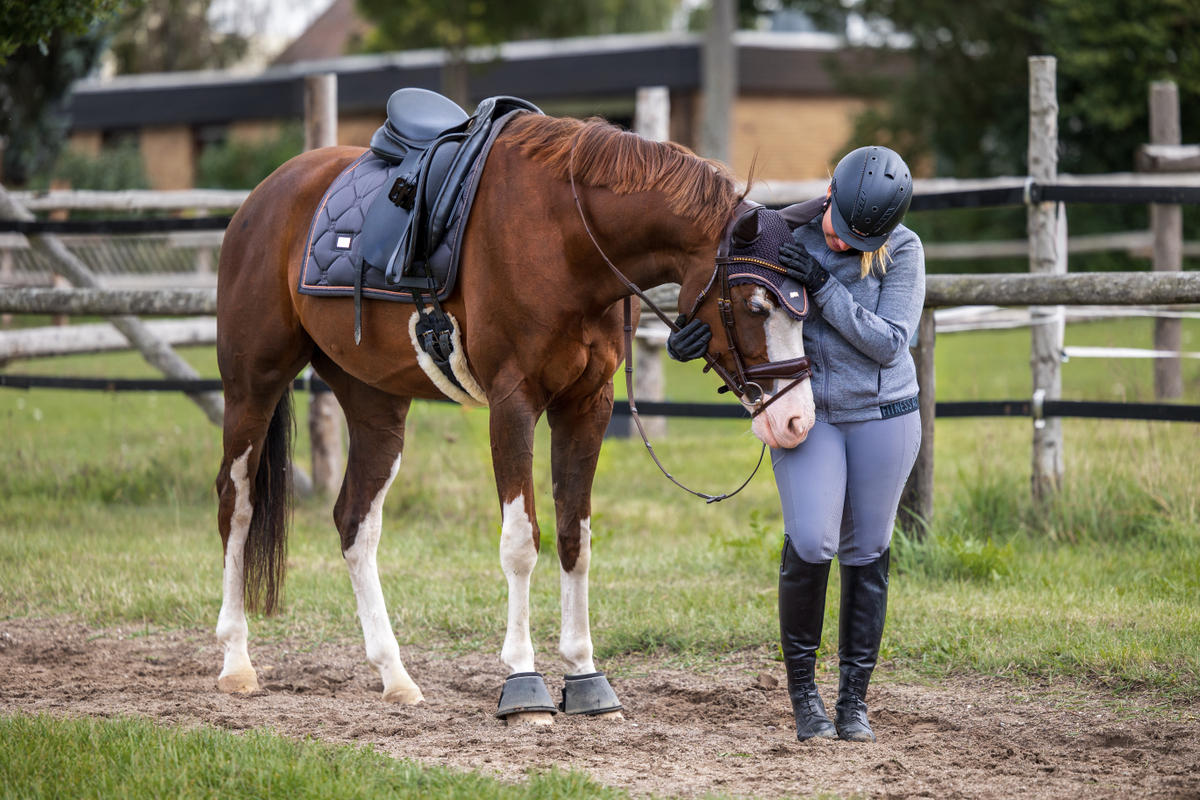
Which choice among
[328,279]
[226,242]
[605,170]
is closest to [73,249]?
[226,242]

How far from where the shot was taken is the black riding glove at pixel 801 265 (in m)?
3.00

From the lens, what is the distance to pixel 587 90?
68.3ft

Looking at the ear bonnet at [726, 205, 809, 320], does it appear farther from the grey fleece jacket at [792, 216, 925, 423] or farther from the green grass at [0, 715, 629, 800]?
the green grass at [0, 715, 629, 800]

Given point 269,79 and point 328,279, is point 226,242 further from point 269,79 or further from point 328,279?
point 269,79

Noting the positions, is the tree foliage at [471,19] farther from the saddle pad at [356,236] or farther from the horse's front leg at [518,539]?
the horse's front leg at [518,539]

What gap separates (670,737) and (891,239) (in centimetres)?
166

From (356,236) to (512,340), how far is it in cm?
81

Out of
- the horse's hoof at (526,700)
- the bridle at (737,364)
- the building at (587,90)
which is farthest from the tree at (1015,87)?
the horse's hoof at (526,700)

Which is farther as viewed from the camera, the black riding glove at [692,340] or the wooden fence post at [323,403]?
the wooden fence post at [323,403]

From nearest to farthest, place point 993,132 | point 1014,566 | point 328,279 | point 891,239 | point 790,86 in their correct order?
1. point 891,239
2. point 328,279
3. point 1014,566
4. point 993,132
5. point 790,86

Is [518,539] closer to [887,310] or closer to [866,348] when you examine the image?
[866,348]

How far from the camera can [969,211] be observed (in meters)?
17.3

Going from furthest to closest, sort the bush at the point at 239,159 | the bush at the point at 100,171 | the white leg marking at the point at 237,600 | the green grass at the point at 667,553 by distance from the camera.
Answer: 1. the bush at the point at 239,159
2. the bush at the point at 100,171
3. the green grass at the point at 667,553
4. the white leg marking at the point at 237,600

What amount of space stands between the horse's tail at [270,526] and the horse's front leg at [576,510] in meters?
1.27
